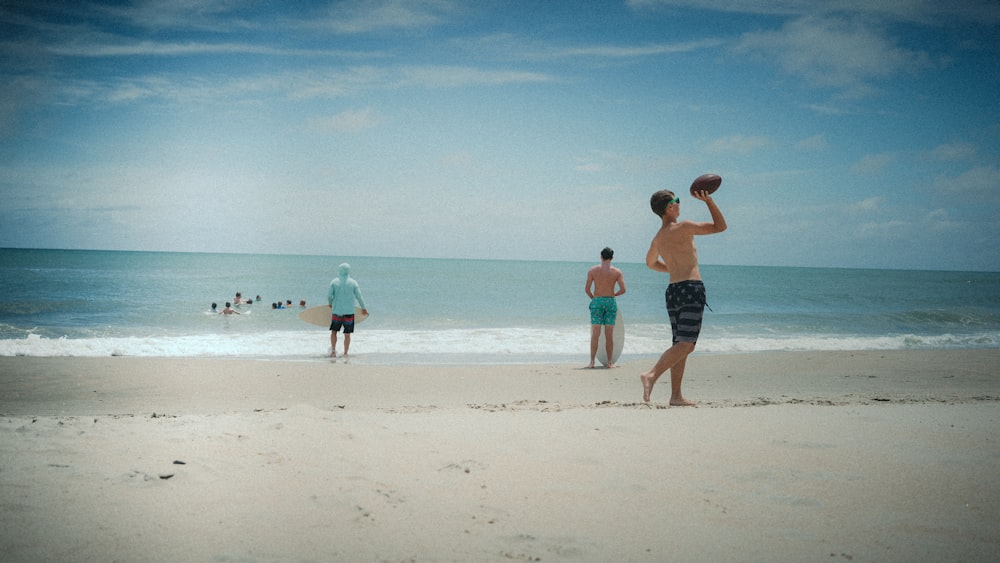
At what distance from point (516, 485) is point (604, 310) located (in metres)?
6.83

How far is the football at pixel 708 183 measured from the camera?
531cm

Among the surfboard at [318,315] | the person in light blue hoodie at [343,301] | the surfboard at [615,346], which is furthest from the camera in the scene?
the surfboard at [318,315]

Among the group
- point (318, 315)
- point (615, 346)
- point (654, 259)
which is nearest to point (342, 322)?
point (318, 315)

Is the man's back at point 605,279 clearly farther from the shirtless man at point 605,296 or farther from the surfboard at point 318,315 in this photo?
the surfboard at point 318,315

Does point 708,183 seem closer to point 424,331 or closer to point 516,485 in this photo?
point 516,485

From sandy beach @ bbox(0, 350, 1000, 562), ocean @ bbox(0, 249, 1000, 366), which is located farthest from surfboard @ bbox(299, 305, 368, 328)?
sandy beach @ bbox(0, 350, 1000, 562)

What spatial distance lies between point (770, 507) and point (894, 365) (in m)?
9.33

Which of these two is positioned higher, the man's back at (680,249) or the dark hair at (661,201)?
the dark hair at (661,201)

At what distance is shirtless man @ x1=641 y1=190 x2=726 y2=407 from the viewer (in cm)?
535

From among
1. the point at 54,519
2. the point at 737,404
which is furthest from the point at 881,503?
the point at 54,519

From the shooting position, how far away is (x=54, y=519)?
2.63 m

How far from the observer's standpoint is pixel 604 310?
9.87m

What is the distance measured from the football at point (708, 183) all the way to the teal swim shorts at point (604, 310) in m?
4.64

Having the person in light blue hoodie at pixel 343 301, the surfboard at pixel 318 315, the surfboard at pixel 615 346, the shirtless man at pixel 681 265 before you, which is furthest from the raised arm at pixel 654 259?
the surfboard at pixel 318 315
